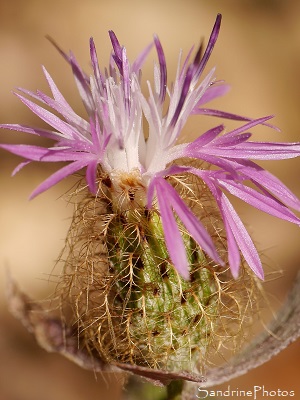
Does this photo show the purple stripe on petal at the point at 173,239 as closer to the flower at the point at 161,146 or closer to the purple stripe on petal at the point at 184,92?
the flower at the point at 161,146

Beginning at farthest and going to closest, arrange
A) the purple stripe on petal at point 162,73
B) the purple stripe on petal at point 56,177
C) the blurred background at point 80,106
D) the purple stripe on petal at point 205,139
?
the blurred background at point 80,106 → the purple stripe on petal at point 162,73 → the purple stripe on petal at point 205,139 → the purple stripe on petal at point 56,177

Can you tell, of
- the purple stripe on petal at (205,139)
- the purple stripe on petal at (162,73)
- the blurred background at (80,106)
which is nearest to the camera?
the purple stripe on petal at (205,139)

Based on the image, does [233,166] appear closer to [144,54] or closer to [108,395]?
[144,54]

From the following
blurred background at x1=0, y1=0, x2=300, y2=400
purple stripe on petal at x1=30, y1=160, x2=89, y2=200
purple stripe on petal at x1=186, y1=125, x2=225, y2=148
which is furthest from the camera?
blurred background at x1=0, y1=0, x2=300, y2=400

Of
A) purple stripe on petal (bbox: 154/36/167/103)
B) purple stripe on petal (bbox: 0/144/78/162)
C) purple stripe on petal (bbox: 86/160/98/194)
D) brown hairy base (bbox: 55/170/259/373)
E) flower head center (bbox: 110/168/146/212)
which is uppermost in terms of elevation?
purple stripe on petal (bbox: 154/36/167/103)

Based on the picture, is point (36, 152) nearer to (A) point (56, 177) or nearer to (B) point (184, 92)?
(A) point (56, 177)

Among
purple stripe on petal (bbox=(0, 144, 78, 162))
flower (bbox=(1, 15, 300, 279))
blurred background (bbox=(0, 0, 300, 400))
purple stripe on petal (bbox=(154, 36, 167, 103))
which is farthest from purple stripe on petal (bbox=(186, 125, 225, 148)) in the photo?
blurred background (bbox=(0, 0, 300, 400))

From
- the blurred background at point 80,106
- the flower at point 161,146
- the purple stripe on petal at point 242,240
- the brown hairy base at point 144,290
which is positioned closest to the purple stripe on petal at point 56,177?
the flower at point 161,146

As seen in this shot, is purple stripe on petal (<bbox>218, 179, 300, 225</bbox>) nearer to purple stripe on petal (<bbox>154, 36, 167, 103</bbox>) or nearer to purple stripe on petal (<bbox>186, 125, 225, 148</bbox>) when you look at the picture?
purple stripe on petal (<bbox>186, 125, 225, 148</bbox>)

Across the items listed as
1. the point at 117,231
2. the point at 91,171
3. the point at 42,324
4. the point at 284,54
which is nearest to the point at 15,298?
the point at 42,324
